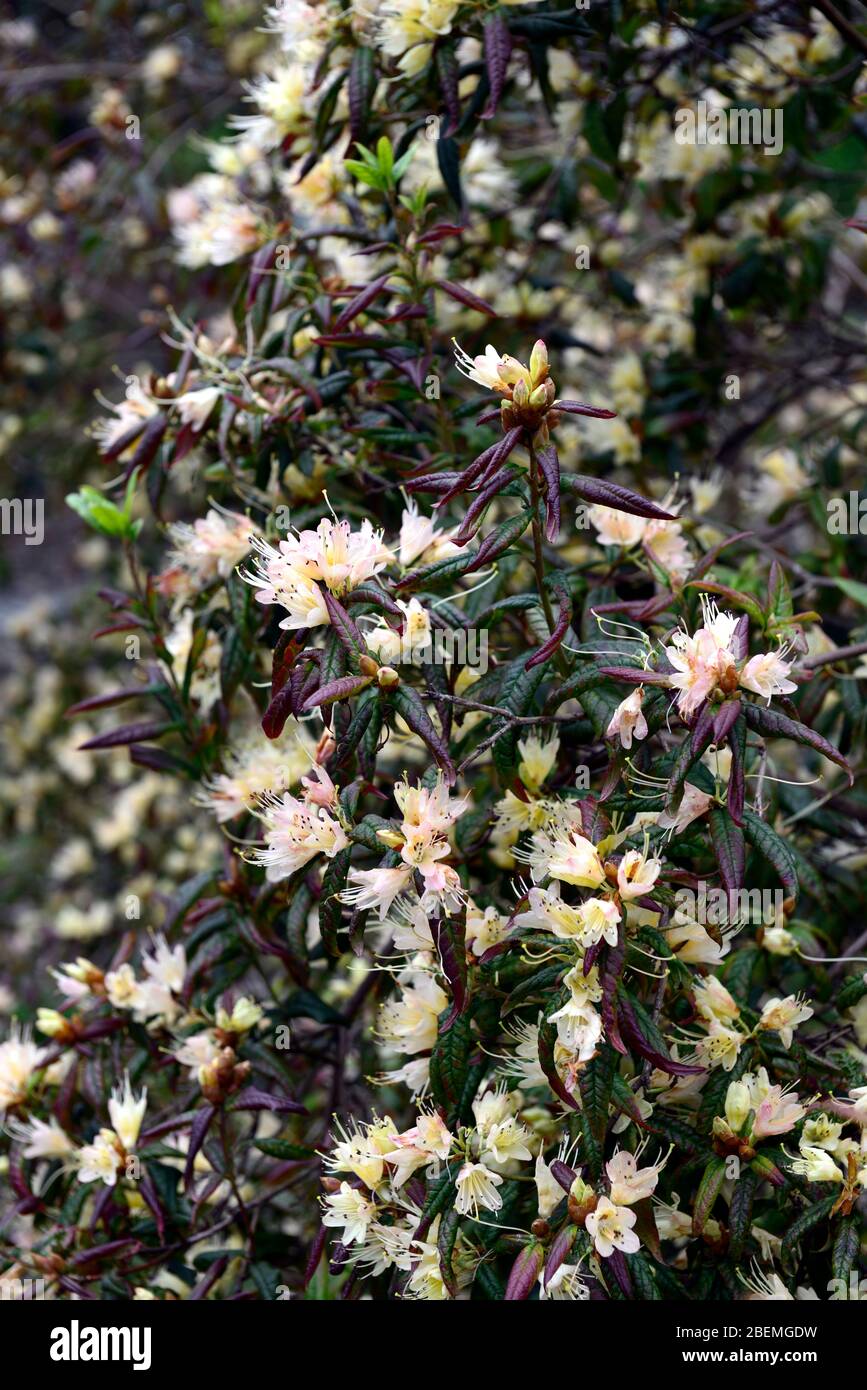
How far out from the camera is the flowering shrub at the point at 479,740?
1.30 metres

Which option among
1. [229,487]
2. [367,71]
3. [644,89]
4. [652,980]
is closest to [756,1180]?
[652,980]

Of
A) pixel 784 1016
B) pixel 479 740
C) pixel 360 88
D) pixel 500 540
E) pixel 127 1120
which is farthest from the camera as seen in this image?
pixel 360 88

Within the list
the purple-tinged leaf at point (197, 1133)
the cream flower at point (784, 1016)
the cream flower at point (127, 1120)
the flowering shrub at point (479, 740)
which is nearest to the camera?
the flowering shrub at point (479, 740)

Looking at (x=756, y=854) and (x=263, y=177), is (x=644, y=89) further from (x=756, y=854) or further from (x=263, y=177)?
(x=756, y=854)

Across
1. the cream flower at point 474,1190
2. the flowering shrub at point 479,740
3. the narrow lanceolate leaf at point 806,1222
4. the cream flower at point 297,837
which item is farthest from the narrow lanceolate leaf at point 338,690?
the narrow lanceolate leaf at point 806,1222

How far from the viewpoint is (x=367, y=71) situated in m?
1.79

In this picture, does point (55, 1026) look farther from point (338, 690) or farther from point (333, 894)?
point (338, 690)

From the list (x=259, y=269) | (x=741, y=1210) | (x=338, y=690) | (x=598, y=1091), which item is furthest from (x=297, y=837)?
(x=259, y=269)

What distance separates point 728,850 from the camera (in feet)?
4.21

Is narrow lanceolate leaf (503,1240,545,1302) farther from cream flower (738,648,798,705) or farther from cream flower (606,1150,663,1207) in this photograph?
cream flower (738,648,798,705)

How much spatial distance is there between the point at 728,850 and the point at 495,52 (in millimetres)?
1086

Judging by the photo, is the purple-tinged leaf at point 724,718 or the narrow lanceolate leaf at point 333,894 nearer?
the purple-tinged leaf at point 724,718

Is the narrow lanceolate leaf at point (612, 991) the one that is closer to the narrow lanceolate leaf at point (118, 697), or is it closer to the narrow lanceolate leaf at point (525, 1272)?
the narrow lanceolate leaf at point (525, 1272)

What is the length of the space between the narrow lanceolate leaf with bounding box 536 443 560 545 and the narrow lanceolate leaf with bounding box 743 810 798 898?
36 cm
